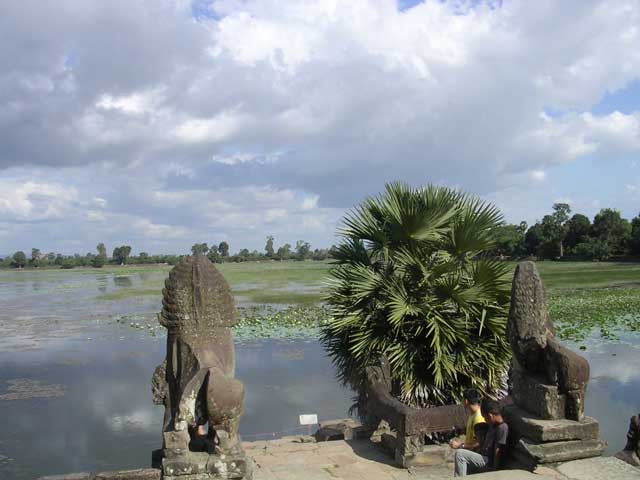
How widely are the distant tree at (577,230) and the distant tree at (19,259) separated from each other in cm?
10580

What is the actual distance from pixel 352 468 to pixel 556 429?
8.37 ft

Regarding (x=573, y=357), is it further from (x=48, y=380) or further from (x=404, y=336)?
(x=48, y=380)

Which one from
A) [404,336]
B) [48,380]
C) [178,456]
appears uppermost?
[404,336]

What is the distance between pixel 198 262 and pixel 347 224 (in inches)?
156

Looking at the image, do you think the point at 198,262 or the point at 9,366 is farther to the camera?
the point at 9,366

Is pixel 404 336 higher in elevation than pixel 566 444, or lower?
higher

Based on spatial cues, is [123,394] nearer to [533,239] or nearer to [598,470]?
[598,470]

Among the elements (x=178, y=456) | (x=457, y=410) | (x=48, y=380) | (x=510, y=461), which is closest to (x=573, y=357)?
(x=510, y=461)

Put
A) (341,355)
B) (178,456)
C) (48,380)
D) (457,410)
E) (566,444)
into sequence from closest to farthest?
(178,456), (566,444), (457,410), (341,355), (48,380)

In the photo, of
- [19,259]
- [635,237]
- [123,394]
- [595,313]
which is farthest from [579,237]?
[19,259]

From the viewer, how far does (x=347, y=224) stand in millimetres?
8836

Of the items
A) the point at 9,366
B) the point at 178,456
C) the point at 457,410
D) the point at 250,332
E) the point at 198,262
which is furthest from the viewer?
the point at 250,332

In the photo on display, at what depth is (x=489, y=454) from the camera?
523 centimetres

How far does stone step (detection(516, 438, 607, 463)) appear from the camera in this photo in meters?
4.79
